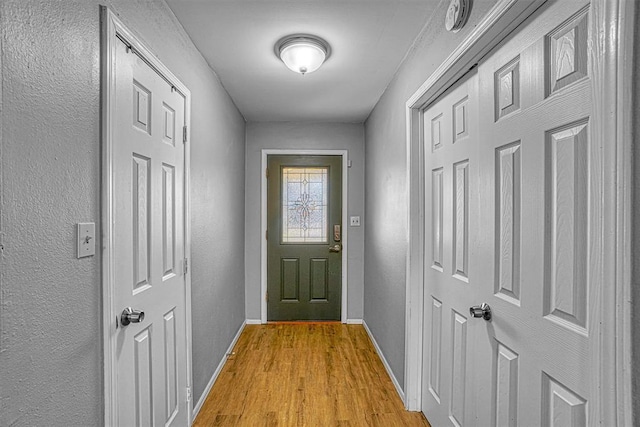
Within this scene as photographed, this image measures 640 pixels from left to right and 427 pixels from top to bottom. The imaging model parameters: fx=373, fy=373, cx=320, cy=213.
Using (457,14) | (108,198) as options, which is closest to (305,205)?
(457,14)

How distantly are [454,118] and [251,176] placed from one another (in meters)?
2.75

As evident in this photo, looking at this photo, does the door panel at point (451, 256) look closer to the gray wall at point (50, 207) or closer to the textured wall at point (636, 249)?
the textured wall at point (636, 249)

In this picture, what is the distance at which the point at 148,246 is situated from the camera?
1.61 m

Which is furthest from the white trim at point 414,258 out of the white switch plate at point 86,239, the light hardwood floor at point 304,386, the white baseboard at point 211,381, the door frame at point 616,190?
the white switch plate at point 86,239

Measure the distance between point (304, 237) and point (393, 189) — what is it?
5.50ft

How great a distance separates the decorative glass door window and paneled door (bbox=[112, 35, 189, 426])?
2.23 m

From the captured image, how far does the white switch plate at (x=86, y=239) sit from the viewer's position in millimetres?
1138

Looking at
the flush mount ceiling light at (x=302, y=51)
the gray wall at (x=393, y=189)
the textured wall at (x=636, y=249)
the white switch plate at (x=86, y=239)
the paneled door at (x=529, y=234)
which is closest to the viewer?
the textured wall at (x=636, y=249)

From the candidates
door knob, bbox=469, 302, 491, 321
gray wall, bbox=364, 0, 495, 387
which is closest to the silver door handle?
gray wall, bbox=364, 0, 495, 387

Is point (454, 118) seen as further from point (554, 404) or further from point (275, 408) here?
point (275, 408)

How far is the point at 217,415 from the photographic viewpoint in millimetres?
2273

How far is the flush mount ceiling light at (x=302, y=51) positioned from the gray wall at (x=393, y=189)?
0.57m

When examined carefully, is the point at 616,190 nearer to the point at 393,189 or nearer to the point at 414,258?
the point at 414,258

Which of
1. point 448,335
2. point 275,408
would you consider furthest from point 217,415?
point 448,335
